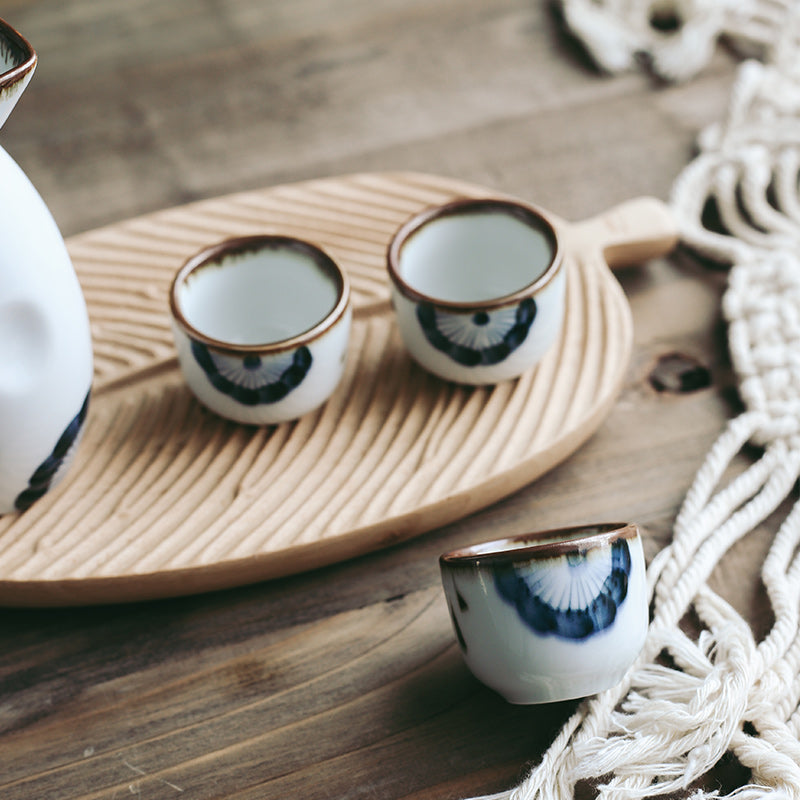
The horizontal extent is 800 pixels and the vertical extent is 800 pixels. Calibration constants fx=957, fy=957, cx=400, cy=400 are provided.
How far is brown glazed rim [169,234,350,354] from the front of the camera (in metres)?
0.55

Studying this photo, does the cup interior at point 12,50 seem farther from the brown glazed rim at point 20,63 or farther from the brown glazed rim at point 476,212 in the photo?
the brown glazed rim at point 476,212

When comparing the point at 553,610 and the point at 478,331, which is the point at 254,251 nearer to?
the point at 478,331

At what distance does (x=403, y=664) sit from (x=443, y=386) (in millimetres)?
191

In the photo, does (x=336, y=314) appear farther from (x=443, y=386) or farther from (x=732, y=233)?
(x=732, y=233)

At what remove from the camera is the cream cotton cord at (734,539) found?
46 cm

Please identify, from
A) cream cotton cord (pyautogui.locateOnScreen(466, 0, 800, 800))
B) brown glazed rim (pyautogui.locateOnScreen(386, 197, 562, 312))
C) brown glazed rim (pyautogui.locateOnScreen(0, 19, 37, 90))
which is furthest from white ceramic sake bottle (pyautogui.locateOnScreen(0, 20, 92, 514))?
cream cotton cord (pyautogui.locateOnScreen(466, 0, 800, 800))

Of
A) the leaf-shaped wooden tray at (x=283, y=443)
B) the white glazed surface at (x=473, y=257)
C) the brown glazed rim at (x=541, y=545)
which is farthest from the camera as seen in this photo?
the white glazed surface at (x=473, y=257)

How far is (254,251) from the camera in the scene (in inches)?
25.1

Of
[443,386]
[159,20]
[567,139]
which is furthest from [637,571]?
[159,20]

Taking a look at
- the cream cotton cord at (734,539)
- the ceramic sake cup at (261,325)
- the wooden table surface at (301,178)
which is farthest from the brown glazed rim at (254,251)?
the cream cotton cord at (734,539)

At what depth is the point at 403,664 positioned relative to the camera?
522mm

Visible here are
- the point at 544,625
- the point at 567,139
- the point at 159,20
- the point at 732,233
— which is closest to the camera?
the point at 544,625

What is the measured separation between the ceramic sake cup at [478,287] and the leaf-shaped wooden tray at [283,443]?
0.11 feet

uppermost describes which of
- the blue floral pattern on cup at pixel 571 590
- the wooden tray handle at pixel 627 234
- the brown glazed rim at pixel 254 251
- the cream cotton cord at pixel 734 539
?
the brown glazed rim at pixel 254 251
